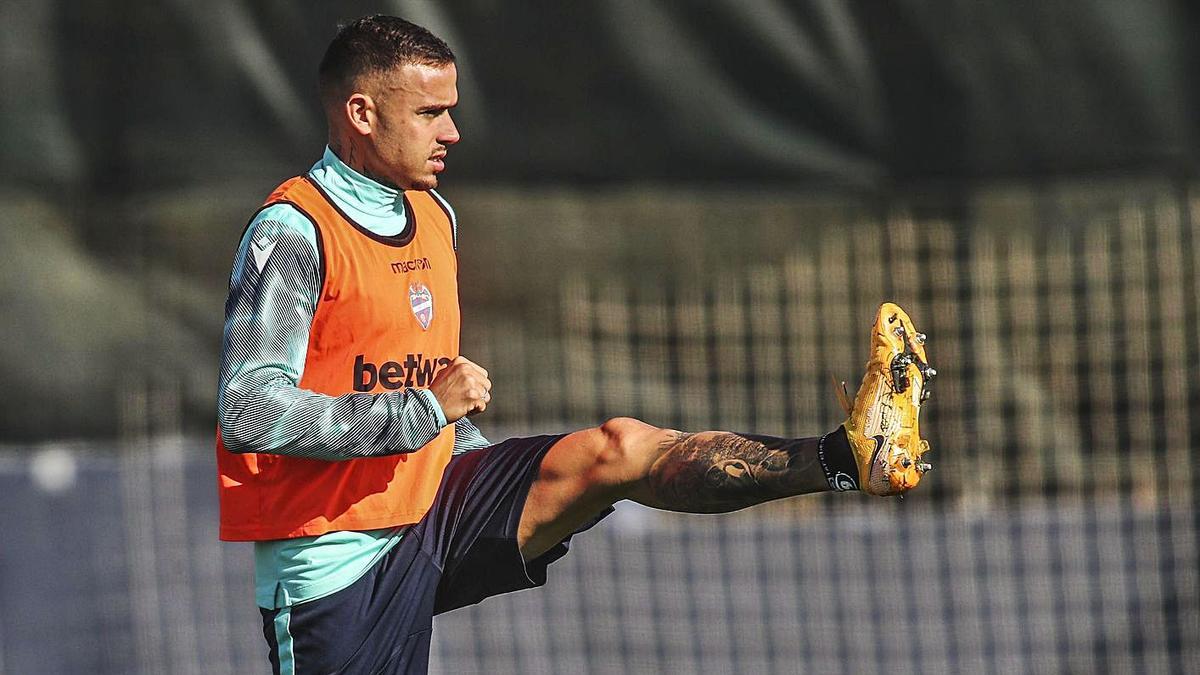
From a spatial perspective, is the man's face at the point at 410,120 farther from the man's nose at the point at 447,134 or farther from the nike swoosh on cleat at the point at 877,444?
the nike swoosh on cleat at the point at 877,444

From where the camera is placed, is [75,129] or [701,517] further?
[701,517]

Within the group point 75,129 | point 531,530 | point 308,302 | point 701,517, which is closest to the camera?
point 308,302

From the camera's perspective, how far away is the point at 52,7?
6.12 m

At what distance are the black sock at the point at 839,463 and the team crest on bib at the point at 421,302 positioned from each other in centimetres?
89

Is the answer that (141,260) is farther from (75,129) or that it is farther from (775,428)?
(775,428)

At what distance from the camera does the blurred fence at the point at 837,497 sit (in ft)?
20.5

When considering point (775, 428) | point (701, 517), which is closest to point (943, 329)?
point (775, 428)

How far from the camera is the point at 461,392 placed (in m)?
3.54

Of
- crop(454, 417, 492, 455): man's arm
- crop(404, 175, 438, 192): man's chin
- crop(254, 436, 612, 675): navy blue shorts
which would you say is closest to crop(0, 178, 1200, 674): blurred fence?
crop(454, 417, 492, 455): man's arm

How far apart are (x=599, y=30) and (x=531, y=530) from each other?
2.71 m

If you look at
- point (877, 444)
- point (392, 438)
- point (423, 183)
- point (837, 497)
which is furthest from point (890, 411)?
point (837, 497)

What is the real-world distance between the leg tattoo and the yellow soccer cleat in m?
0.10

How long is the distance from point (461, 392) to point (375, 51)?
773 millimetres

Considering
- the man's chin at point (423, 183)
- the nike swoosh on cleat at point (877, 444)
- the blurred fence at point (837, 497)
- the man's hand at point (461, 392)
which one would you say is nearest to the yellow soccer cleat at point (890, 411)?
the nike swoosh on cleat at point (877, 444)
